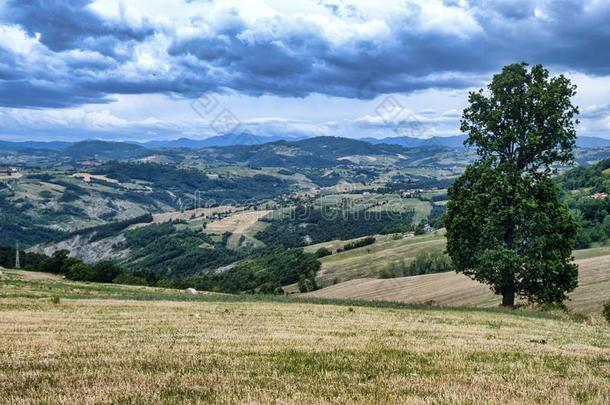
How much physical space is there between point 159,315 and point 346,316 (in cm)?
1003

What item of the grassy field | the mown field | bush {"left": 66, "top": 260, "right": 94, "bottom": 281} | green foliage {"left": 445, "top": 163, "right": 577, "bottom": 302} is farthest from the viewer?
the grassy field

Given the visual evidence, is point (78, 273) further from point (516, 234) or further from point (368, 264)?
point (368, 264)

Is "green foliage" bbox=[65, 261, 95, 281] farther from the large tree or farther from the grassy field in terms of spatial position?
the large tree

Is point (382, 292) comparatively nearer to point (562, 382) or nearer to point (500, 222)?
point (500, 222)

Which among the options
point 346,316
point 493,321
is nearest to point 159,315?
point 346,316

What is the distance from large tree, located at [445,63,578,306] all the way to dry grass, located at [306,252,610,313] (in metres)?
5.61

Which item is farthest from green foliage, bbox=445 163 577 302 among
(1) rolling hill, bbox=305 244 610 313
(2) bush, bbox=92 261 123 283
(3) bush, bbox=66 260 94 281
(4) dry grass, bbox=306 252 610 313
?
(2) bush, bbox=92 261 123 283

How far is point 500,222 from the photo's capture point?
41812mm

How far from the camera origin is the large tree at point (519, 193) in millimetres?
40938

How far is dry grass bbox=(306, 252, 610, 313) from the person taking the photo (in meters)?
48.4

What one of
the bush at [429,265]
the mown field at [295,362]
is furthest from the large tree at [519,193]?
the bush at [429,265]

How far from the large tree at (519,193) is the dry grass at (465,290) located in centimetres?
561

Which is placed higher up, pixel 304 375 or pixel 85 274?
pixel 304 375

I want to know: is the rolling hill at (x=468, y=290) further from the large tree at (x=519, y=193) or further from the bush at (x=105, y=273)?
the bush at (x=105, y=273)
